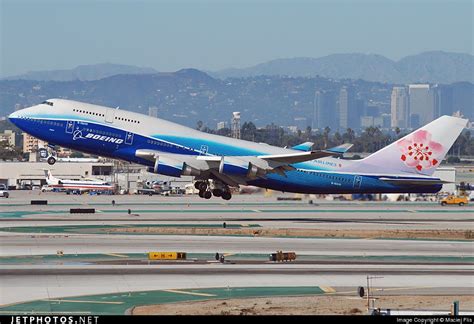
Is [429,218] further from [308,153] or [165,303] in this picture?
[165,303]

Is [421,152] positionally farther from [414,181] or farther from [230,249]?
[230,249]

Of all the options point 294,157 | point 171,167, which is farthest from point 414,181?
point 171,167

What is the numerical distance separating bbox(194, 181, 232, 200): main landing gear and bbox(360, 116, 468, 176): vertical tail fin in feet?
32.7

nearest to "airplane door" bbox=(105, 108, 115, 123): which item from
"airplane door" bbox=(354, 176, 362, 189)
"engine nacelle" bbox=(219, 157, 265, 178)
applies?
"engine nacelle" bbox=(219, 157, 265, 178)

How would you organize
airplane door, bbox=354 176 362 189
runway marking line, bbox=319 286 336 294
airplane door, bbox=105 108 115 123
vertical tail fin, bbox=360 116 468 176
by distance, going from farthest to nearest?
vertical tail fin, bbox=360 116 468 176
airplane door, bbox=354 176 362 189
airplane door, bbox=105 108 115 123
runway marking line, bbox=319 286 336 294

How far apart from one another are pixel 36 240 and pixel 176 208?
36222mm

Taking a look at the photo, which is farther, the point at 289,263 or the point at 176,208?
the point at 176,208

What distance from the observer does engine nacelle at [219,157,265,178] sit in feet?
230

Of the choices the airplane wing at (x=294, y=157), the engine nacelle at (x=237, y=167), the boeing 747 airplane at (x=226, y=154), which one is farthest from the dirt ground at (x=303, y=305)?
the engine nacelle at (x=237, y=167)

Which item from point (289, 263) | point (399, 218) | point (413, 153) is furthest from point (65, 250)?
point (399, 218)

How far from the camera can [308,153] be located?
6981 centimetres

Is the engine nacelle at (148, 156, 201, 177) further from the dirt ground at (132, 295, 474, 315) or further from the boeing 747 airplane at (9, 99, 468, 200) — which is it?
the dirt ground at (132, 295, 474, 315)

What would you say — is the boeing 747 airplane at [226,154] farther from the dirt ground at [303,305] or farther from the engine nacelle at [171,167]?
the dirt ground at [303,305]

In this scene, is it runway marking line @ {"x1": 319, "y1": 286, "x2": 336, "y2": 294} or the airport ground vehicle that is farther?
the airport ground vehicle
